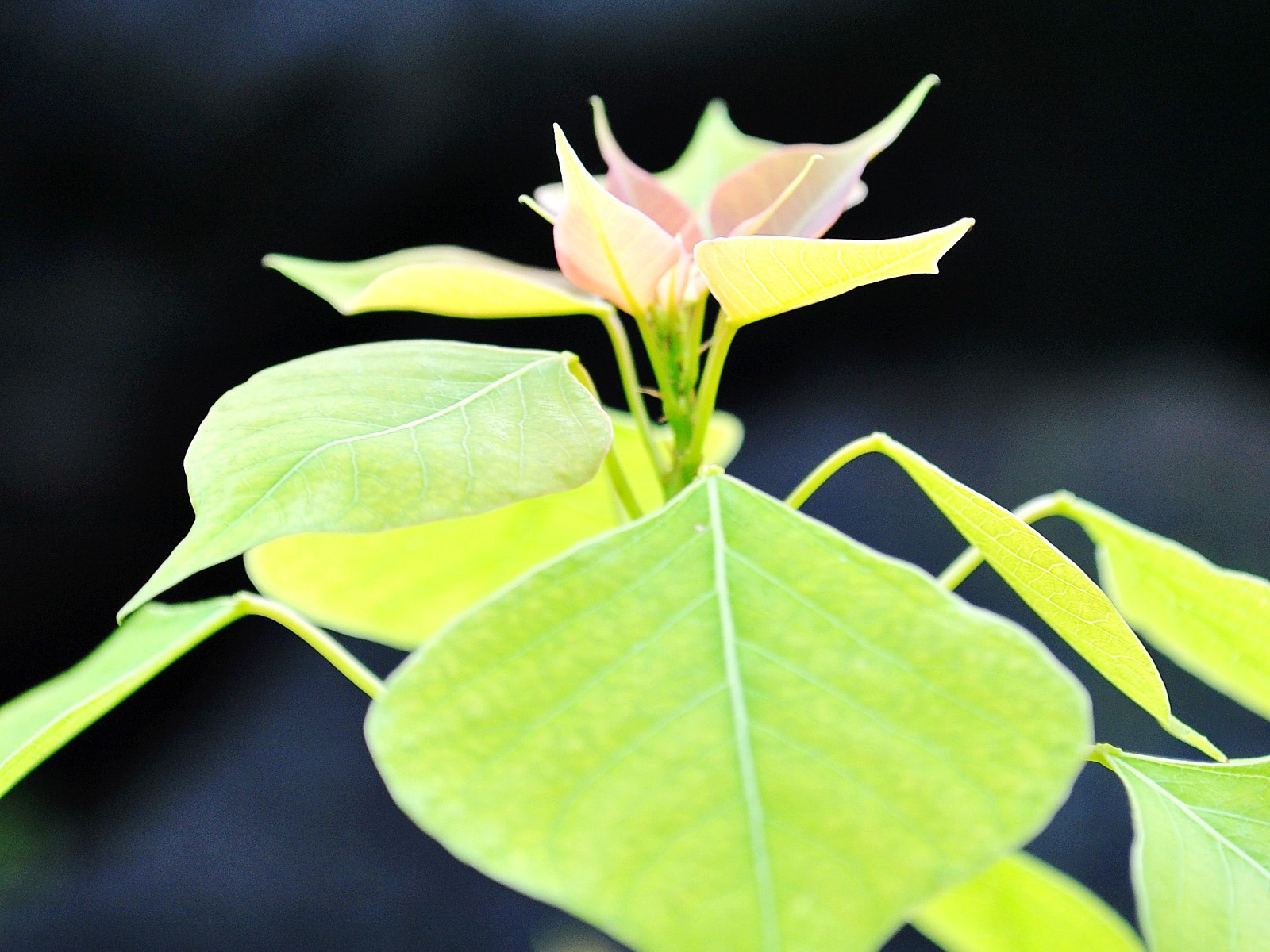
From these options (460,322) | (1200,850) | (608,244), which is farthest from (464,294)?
(460,322)

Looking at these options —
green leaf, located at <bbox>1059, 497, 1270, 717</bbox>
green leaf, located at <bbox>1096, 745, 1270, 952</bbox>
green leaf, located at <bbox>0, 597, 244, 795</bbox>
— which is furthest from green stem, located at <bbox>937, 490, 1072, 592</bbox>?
green leaf, located at <bbox>0, 597, 244, 795</bbox>

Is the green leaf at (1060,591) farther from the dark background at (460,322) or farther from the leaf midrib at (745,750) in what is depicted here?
the dark background at (460,322)

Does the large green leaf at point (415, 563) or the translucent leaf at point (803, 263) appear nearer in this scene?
the translucent leaf at point (803, 263)

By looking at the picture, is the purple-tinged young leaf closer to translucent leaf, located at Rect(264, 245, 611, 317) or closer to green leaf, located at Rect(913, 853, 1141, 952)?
translucent leaf, located at Rect(264, 245, 611, 317)

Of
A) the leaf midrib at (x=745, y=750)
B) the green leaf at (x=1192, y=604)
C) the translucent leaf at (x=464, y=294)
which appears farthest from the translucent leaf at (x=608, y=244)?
the green leaf at (x=1192, y=604)

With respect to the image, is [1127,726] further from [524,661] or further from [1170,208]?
[524,661]
